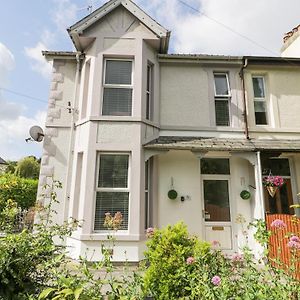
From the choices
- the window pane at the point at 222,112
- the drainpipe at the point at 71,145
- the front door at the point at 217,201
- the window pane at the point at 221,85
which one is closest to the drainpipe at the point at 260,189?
the front door at the point at 217,201

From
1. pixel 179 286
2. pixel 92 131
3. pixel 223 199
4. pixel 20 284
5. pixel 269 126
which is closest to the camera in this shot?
pixel 20 284

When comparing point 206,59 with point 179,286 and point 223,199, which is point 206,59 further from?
point 179,286

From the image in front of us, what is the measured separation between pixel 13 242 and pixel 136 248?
3.94 metres

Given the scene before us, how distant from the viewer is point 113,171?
7.50m

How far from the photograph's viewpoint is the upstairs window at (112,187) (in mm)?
7152

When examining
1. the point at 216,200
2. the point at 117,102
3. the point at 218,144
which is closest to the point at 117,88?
the point at 117,102

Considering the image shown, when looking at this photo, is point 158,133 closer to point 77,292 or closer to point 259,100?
point 259,100

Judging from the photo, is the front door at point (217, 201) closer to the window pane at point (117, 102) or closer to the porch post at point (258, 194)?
the porch post at point (258, 194)

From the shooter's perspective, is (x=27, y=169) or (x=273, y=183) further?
(x=27, y=169)

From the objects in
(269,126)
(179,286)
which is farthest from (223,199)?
(179,286)

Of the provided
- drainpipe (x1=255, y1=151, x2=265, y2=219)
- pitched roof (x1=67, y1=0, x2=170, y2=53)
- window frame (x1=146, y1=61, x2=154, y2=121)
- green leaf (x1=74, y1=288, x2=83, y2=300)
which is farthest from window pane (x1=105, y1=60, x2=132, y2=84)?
green leaf (x1=74, y1=288, x2=83, y2=300)

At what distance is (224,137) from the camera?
8.58 m

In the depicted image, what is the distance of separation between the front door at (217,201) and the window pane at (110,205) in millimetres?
2770

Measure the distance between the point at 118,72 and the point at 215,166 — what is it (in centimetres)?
485
